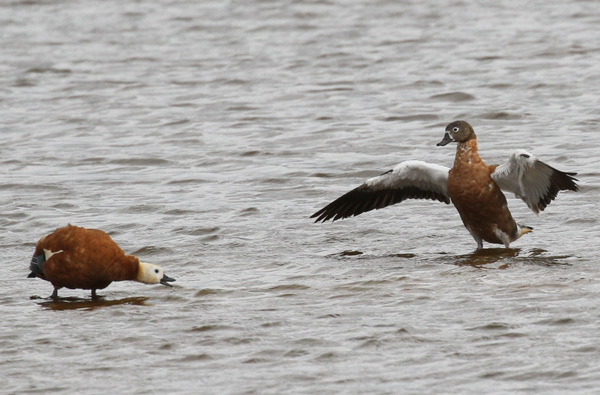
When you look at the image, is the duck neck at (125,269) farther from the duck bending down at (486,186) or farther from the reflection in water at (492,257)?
the duck bending down at (486,186)

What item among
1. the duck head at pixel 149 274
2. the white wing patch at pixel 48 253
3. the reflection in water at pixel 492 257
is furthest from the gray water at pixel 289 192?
the white wing patch at pixel 48 253

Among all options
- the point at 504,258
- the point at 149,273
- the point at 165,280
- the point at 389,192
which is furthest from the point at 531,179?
the point at 149,273

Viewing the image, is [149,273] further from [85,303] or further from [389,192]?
[389,192]

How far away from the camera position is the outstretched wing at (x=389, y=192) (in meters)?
10.4

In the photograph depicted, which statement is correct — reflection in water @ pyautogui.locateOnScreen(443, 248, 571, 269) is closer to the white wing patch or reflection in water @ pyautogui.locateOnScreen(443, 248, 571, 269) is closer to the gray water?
the gray water

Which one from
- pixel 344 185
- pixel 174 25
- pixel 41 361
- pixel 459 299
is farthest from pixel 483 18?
pixel 41 361

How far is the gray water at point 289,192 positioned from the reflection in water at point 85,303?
45mm

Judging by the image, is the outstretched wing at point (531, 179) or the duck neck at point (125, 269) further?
the outstretched wing at point (531, 179)

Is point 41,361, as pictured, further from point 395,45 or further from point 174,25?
point 174,25

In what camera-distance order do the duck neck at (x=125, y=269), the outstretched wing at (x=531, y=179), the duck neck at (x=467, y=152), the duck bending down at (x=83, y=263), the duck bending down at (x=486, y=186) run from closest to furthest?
the duck bending down at (x=83, y=263) < the duck neck at (x=125, y=269) < the outstretched wing at (x=531, y=179) < the duck bending down at (x=486, y=186) < the duck neck at (x=467, y=152)

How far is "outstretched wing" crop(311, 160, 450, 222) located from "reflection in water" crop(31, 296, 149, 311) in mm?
2500

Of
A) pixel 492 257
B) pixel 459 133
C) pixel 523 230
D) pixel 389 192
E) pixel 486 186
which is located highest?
pixel 459 133

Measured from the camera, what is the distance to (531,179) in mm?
9773

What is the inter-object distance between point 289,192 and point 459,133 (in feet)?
9.24
